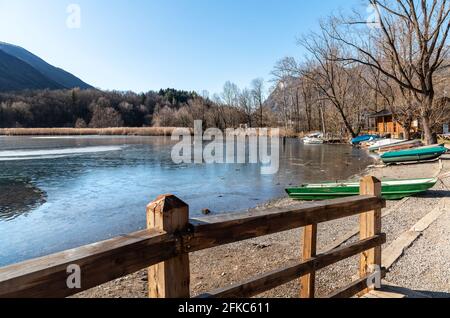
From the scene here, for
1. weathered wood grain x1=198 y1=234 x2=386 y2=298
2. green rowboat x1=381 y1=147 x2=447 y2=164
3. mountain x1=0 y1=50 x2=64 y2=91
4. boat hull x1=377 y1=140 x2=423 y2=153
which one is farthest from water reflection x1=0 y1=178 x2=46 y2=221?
mountain x1=0 y1=50 x2=64 y2=91

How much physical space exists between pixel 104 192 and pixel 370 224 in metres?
13.3

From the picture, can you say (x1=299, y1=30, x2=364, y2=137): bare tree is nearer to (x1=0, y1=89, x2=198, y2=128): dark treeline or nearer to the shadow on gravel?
the shadow on gravel

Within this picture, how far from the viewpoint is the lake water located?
9.59 m

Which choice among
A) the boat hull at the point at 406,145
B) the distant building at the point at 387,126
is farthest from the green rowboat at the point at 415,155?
the distant building at the point at 387,126

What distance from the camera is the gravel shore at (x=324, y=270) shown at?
496cm

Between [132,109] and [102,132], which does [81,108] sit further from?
[102,132]

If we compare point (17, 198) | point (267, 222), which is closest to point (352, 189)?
point (267, 222)

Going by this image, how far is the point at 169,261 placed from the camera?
2188mm

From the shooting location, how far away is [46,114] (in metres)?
127

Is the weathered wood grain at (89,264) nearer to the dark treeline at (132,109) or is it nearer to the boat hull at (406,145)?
the boat hull at (406,145)
